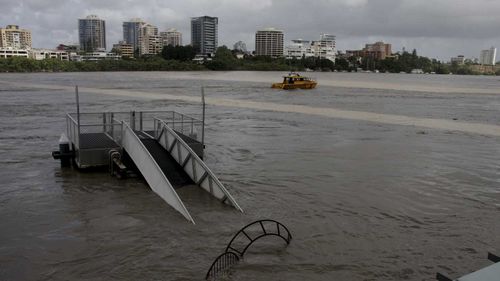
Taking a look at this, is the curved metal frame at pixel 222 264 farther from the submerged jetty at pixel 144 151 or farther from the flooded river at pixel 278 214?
the submerged jetty at pixel 144 151

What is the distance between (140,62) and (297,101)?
371ft

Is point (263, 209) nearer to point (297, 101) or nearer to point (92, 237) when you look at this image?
point (92, 237)

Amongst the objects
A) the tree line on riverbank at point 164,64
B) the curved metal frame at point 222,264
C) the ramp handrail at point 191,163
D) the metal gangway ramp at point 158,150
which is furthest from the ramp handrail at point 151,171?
the tree line on riverbank at point 164,64

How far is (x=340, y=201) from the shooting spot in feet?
53.7

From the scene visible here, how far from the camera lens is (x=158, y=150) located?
61.6 feet

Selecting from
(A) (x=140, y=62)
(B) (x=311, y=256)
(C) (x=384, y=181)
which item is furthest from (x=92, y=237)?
(A) (x=140, y=62)

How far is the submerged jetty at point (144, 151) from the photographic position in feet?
52.3

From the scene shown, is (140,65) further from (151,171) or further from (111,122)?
(151,171)

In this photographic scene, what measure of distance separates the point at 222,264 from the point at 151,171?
6.00 metres

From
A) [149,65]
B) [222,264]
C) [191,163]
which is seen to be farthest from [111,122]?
[149,65]

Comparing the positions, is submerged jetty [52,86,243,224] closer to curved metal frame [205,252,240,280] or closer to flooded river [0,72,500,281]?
flooded river [0,72,500,281]

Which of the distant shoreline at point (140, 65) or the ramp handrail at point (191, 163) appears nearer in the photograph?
the ramp handrail at point (191, 163)

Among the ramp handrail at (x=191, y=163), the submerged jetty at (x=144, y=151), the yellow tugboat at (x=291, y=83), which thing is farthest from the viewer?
the yellow tugboat at (x=291, y=83)

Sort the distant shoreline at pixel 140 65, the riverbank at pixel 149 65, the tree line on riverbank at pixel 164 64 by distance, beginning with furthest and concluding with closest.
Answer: the tree line on riverbank at pixel 164 64
the riverbank at pixel 149 65
the distant shoreline at pixel 140 65
